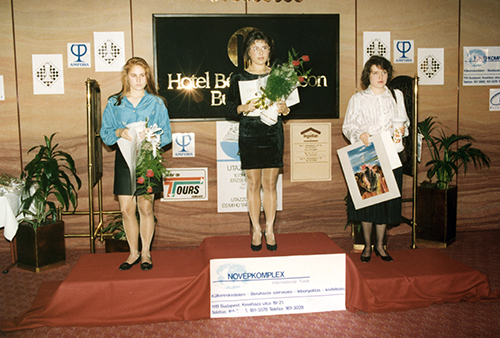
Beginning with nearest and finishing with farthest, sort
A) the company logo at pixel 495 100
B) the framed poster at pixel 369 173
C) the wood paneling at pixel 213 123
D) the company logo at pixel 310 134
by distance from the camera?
the framed poster at pixel 369 173 < the wood paneling at pixel 213 123 < the company logo at pixel 310 134 < the company logo at pixel 495 100

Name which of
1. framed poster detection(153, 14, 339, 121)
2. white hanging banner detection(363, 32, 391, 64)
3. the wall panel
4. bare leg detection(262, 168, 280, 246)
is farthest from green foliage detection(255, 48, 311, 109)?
the wall panel

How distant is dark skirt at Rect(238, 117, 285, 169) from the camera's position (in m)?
3.12

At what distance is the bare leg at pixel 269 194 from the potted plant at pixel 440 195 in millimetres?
2285

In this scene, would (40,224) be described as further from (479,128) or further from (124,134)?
(479,128)

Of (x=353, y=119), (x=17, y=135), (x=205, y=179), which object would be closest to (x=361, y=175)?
(x=353, y=119)

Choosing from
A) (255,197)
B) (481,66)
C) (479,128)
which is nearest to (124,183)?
(255,197)

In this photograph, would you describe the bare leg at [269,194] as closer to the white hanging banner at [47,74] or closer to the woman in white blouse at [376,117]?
the woman in white blouse at [376,117]

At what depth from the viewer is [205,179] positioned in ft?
15.6

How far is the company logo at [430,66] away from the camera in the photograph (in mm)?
4875

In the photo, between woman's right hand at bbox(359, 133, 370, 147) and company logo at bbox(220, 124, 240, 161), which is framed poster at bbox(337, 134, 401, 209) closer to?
woman's right hand at bbox(359, 133, 370, 147)

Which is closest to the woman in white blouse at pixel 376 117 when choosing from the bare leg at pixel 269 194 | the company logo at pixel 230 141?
the bare leg at pixel 269 194

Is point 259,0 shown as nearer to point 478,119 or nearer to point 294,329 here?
point 478,119

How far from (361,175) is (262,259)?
1.15m

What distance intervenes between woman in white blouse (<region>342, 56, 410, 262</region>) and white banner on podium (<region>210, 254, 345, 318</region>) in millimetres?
573
